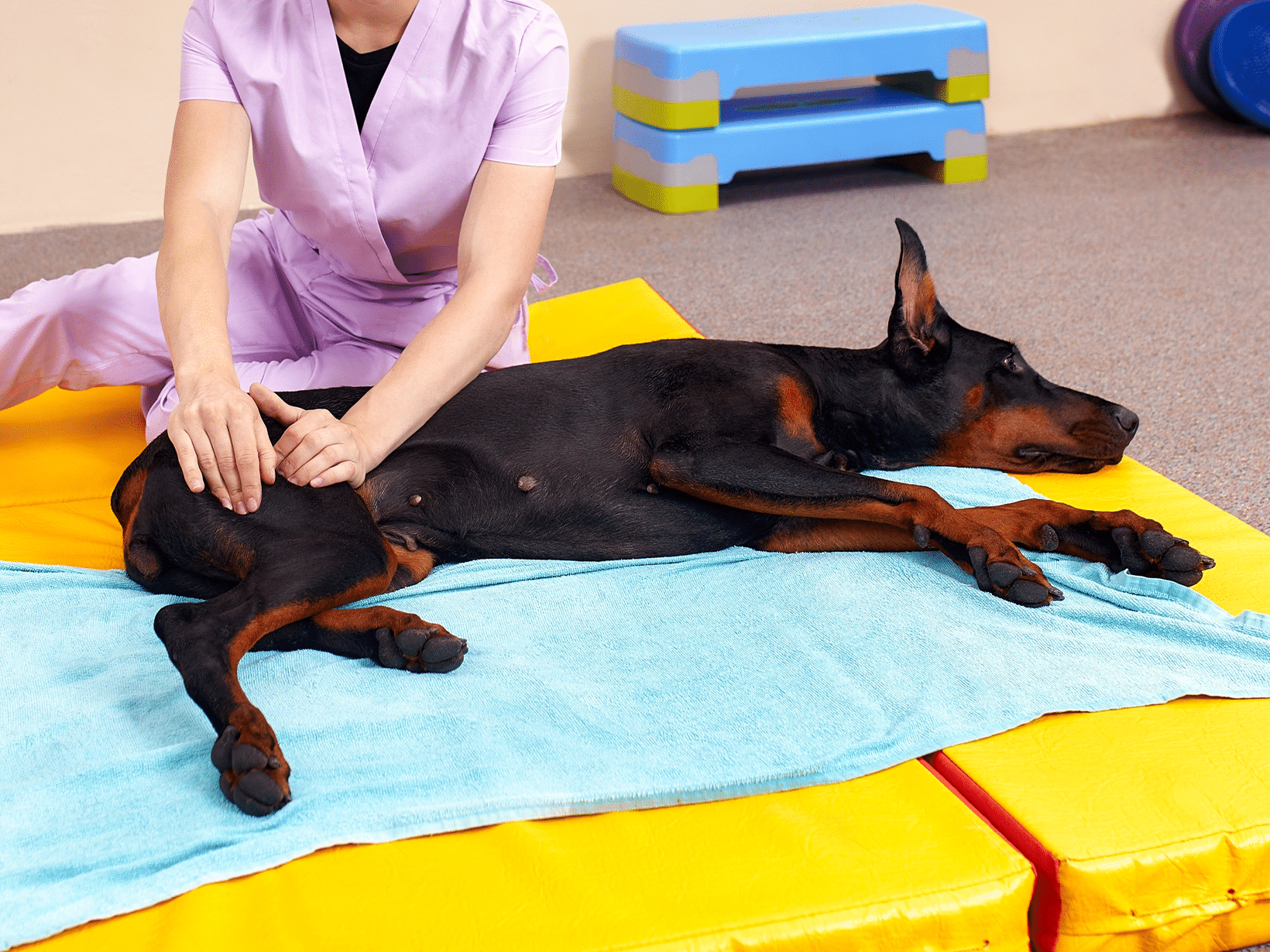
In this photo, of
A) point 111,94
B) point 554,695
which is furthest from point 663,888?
point 111,94

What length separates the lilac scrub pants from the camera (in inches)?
95.0

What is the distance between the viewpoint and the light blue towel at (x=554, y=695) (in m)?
1.39

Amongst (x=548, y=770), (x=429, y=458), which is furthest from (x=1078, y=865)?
(x=429, y=458)

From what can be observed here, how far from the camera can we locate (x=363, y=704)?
A: 1615mm

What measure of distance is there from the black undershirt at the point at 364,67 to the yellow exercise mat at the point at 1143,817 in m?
1.51

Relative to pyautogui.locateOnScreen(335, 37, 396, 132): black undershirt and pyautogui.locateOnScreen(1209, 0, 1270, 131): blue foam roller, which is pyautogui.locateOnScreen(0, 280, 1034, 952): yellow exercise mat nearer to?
pyautogui.locateOnScreen(335, 37, 396, 132): black undershirt

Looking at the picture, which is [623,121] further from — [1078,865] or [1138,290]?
[1078,865]

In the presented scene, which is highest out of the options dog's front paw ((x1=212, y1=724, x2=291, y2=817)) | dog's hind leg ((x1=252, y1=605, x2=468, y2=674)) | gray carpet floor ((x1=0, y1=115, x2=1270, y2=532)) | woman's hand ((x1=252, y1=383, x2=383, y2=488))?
woman's hand ((x1=252, y1=383, x2=383, y2=488))

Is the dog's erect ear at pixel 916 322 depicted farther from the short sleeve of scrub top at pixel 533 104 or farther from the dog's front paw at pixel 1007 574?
the short sleeve of scrub top at pixel 533 104

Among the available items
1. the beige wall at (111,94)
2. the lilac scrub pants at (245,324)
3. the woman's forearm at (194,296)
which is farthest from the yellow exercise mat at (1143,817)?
the beige wall at (111,94)

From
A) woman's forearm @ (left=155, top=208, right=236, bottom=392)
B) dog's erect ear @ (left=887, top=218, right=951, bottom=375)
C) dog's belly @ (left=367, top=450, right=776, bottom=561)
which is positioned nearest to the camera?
woman's forearm @ (left=155, top=208, right=236, bottom=392)

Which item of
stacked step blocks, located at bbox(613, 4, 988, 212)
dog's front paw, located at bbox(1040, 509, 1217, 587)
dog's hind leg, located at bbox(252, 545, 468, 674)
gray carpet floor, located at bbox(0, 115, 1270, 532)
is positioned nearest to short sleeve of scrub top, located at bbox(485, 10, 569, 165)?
dog's hind leg, located at bbox(252, 545, 468, 674)

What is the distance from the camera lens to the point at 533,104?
83.9 inches

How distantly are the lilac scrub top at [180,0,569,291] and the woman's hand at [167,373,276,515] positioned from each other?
63 cm
